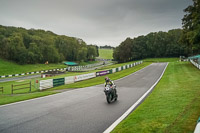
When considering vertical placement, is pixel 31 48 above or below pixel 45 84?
above

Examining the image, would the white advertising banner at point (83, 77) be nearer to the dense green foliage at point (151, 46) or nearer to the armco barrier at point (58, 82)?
the armco barrier at point (58, 82)

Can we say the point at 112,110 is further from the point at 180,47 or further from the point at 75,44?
the point at 75,44

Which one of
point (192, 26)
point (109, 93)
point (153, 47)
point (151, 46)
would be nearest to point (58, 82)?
point (109, 93)

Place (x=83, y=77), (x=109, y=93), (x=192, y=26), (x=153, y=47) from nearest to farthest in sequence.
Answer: (x=109, y=93)
(x=83, y=77)
(x=192, y=26)
(x=153, y=47)

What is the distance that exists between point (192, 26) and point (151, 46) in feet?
193

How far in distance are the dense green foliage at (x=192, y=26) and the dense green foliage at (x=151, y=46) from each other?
5255 cm

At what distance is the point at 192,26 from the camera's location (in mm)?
32594

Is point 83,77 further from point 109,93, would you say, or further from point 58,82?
point 109,93

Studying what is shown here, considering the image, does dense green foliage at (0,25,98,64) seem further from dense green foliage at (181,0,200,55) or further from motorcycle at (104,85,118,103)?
motorcycle at (104,85,118,103)

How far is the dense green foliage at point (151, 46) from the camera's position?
281 feet

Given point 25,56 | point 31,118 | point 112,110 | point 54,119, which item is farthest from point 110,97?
point 25,56

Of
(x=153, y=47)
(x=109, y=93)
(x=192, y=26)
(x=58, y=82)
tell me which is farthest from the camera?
(x=153, y=47)

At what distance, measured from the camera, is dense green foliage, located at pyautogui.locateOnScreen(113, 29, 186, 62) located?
85.7 m

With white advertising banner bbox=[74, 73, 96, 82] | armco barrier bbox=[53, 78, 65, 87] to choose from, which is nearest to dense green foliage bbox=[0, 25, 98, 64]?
white advertising banner bbox=[74, 73, 96, 82]
